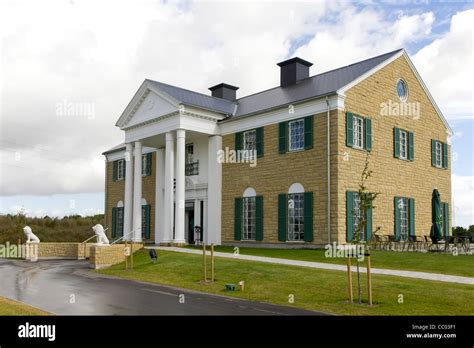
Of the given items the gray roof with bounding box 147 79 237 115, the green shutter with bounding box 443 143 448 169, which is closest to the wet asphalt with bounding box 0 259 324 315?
the gray roof with bounding box 147 79 237 115

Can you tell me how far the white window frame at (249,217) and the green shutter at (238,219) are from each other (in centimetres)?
17

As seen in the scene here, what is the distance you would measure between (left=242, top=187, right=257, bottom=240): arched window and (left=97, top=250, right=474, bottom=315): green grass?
650cm

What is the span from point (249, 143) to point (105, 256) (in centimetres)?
941

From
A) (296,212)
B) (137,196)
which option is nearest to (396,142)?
(296,212)

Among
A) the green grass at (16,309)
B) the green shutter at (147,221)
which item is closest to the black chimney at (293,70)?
the green shutter at (147,221)

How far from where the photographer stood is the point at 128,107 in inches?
1235

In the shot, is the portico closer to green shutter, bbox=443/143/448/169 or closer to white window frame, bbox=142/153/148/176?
white window frame, bbox=142/153/148/176

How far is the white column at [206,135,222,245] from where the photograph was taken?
28.4m

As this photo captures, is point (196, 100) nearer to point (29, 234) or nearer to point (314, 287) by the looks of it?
point (29, 234)

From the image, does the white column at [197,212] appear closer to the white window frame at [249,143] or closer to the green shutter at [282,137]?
the white window frame at [249,143]

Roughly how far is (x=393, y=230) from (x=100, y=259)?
1396 centimetres

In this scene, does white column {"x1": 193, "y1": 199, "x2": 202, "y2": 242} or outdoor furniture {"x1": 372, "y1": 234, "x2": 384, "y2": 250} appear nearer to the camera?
outdoor furniture {"x1": 372, "y1": 234, "x2": 384, "y2": 250}

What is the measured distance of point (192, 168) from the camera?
101 ft
